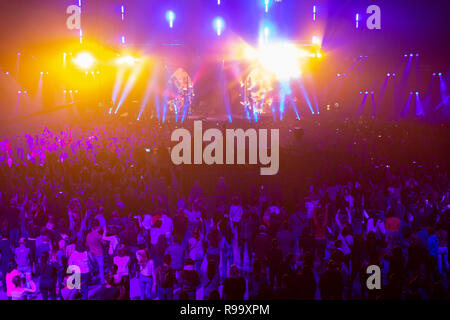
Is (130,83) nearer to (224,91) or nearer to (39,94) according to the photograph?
(224,91)

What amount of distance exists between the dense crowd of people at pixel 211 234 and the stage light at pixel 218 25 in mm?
13688

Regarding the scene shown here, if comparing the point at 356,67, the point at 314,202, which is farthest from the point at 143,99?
the point at 314,202

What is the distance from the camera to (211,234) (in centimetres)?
593

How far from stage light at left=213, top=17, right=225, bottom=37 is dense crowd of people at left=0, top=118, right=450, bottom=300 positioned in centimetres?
1369

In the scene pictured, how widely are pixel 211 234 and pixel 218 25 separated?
59.5 ft

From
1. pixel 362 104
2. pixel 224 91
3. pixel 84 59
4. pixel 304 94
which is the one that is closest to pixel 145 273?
pixel 84 59

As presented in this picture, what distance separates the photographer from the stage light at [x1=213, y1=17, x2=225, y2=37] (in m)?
22.1

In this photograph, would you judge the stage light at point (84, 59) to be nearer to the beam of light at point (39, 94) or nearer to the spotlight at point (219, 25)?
the beam of light at point (39, 94)

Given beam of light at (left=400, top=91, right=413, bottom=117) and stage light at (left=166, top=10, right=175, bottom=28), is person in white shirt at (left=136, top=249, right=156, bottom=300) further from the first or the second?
beam of light at (left=400, top=91, right=413, bottom=117)

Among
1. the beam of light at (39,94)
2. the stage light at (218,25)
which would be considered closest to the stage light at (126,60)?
the stage light at (218,25)

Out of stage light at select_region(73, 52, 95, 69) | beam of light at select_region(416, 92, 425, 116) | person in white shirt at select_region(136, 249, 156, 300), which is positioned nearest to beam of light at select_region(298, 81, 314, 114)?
beam of light at select_region(416, 92, 425, 116)

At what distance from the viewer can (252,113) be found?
25.1 meters

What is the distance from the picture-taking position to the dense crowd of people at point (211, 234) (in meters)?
5.31
